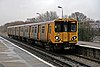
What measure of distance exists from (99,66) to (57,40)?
7293 mm

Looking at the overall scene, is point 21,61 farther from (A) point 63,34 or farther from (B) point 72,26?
(B) point 72,26

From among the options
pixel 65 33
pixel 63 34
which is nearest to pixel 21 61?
pixel 63 34

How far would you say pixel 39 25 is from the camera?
88.0 feet

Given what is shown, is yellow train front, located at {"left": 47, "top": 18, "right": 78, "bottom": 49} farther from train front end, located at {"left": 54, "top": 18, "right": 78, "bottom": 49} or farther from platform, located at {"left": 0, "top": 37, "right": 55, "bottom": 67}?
platform, located at {"left": 0, "top": 37, "right": 55, "bottom": 67}

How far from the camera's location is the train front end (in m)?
21.4

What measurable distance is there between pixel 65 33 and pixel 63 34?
8.3 inches

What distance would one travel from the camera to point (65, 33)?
21.7 m

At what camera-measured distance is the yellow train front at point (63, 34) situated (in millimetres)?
21312

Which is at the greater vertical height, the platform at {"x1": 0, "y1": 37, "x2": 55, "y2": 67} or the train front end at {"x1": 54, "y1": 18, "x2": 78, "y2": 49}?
the train front end at {"x1": 54, "y1": 18, "x2": 78, "y2": 49}

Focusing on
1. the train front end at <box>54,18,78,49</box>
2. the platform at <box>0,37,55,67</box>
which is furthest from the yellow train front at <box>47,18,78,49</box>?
the platform at <box>0,37,55,67</box>

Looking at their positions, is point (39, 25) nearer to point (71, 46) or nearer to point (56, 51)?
point (56, 51)

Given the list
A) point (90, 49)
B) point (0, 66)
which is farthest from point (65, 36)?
point (0, 66)

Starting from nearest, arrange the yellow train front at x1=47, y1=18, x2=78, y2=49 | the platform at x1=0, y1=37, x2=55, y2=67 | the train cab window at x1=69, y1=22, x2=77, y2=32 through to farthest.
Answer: the platform at x1=0, y1=37, x2=55, y2=67, the yellow train front at x1=47, y1=18, x2=78, y2=49, the train cab window at x1=69, y1=22, x2=77, y2=32

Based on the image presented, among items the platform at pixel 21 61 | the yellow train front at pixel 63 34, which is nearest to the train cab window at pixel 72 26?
the yellow train front at pixel 63 34
